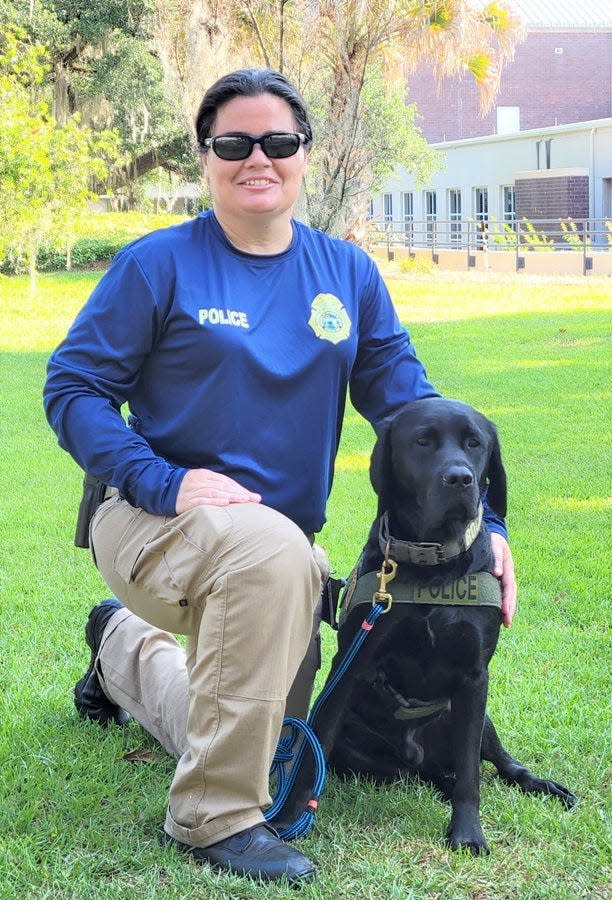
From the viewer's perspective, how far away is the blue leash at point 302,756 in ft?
8.75

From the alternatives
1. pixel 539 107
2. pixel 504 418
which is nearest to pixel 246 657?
pixel 504 418

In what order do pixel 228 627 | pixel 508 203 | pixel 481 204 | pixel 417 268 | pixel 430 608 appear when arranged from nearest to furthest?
pixel 228 627 → pixel 430 608 → pixel 417 268 → pixel 508 203 → pixel 481 204

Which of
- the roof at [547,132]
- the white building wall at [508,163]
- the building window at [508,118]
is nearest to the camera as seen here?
the roof at [547,132]

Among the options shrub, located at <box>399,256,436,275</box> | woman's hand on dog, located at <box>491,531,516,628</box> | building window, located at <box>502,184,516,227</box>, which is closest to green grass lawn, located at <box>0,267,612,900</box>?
woman's hand on dog, located at <box>491,531,516,628</box>

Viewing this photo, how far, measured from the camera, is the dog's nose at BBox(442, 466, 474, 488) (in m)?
2.61

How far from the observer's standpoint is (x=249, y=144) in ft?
9.36

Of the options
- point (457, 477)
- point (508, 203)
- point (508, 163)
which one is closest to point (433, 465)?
point (457, 477)

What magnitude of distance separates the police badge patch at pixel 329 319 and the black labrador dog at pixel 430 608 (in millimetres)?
256

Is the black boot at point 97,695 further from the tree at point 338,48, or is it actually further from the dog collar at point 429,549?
the tree at point 338,48

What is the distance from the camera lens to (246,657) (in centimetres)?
243

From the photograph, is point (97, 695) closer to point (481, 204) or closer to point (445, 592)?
point (445, 592)

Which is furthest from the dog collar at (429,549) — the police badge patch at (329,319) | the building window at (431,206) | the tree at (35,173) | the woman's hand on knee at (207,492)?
the building window at (431,206)

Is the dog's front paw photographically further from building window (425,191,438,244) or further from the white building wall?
building window (425,191,438,244)

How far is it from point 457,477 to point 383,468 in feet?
0.84
